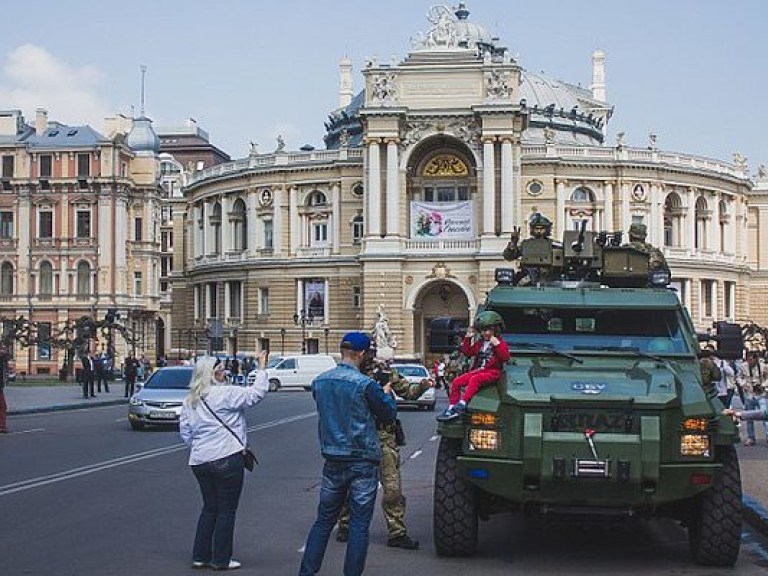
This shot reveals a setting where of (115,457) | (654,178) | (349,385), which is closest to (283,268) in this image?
(654,178)

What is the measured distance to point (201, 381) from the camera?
10.9 m

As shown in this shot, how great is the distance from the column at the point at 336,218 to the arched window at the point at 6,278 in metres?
22.9

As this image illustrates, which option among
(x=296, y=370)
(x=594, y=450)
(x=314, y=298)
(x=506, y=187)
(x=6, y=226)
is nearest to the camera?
(x=594, y=450)

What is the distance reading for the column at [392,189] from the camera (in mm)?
76062

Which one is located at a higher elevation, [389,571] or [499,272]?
[499,272]

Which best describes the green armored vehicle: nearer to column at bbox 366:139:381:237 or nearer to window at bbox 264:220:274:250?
column at bbox 366:139:381:237

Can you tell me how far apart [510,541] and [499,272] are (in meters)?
3.85

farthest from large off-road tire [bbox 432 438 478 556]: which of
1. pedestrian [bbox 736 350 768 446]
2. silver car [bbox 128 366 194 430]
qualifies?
silver car [bbox 128 366 194 430]

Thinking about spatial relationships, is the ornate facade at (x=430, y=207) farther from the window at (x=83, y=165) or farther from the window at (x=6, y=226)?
the window at (x=6, y=226)

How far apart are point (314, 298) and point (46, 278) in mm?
19214

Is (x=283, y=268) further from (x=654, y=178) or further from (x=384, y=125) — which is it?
(x=654, y=178)

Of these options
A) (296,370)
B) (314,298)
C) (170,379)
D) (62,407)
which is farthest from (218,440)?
(314,298)

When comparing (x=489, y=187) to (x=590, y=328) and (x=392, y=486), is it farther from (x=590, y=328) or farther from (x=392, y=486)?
(x=392, y=486)

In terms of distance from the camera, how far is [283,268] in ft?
274
